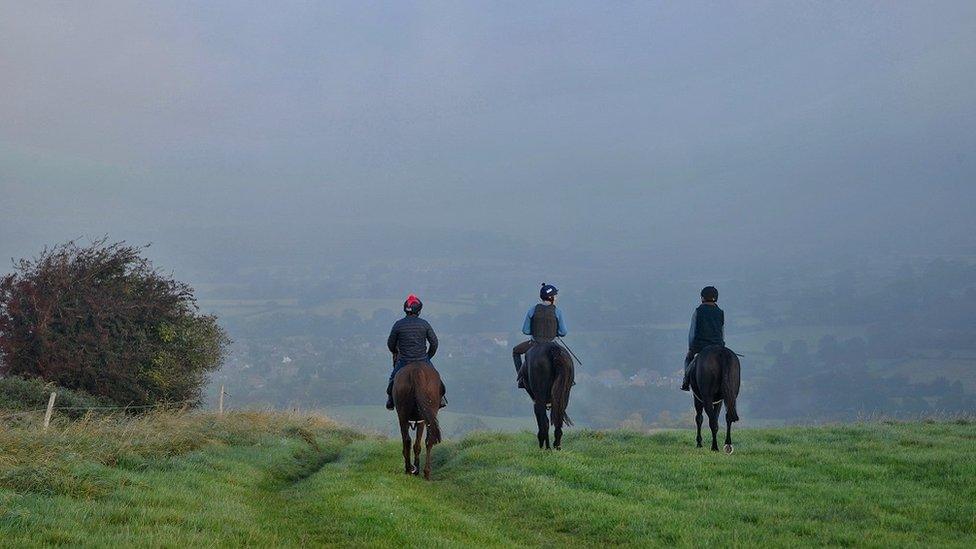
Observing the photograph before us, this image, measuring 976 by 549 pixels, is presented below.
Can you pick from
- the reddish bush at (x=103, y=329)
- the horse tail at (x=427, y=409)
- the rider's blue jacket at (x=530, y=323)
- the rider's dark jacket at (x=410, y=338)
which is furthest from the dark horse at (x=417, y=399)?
the reddish bush at (x=103, y=329)

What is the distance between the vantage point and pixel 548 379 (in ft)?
61.3

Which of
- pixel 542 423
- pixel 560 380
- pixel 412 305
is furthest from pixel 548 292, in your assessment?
pixel 412 305

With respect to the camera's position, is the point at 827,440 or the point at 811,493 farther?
the point at 827,440

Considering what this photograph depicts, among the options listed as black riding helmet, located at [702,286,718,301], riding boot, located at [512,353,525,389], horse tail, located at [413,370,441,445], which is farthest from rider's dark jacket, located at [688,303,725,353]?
horse tail, located at [413,370,441,445]

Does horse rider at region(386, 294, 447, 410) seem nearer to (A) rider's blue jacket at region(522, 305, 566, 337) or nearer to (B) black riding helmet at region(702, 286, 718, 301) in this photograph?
(A) rider's blue jacket at region(522, 305, 566, 337)

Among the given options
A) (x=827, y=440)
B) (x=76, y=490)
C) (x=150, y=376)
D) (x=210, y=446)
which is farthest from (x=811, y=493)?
(x=150, y=376)

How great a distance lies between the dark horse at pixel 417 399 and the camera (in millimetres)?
17578

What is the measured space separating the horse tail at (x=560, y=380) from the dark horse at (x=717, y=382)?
2.82 m

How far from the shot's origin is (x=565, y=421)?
63.2 feet

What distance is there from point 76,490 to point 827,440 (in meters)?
15.0

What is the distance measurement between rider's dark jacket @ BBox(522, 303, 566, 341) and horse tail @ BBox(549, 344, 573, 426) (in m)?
1.13

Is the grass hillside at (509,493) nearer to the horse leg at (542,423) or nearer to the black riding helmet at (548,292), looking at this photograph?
the horse leg at (542,423)

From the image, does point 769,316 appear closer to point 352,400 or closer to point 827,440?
point 352,400

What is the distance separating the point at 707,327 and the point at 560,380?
354 centimetres
